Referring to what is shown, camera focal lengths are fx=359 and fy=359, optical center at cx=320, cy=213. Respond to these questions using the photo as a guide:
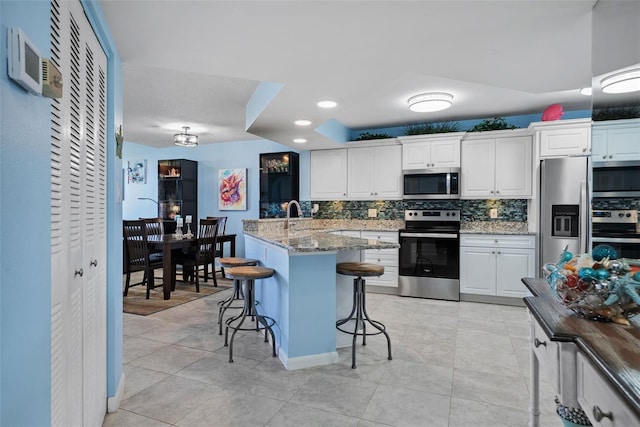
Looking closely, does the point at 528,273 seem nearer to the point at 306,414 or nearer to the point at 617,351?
the point at 306,414

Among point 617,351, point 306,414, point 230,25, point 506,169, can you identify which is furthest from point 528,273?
point 230,25

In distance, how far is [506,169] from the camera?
15.4 ft

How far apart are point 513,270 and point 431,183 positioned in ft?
4.99

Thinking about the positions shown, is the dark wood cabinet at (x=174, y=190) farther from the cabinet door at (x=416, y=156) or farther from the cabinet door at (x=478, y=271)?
the cabinet door at (x=478, y=271)

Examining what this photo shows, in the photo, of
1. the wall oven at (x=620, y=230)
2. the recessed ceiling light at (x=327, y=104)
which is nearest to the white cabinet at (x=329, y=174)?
the recessed ceiling light at (x=327, y=104)

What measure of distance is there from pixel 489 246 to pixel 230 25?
4.10 meters

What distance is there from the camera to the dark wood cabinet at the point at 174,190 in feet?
22.9

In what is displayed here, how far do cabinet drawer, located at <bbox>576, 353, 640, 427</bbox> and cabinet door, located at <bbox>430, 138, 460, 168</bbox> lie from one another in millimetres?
4106

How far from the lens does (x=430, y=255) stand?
488cm

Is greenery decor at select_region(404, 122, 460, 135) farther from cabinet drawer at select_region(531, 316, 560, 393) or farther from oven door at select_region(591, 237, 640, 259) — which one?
cabinet drawer at select_region(531, 316, 560, 393)

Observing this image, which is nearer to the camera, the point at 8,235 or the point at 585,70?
the point at 8,235

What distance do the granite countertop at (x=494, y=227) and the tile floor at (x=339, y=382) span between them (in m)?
1.35

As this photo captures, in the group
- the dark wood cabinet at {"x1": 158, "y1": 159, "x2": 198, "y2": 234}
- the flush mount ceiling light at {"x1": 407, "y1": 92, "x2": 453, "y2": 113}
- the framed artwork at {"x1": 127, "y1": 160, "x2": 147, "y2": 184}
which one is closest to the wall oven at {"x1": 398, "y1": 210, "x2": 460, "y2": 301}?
the flush mount ceiling light at {"x1": 407, "y1": 92, "x2": 453, "y2": 113}

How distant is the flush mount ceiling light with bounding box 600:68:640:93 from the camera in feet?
4.87
